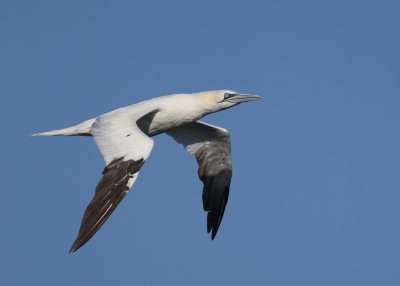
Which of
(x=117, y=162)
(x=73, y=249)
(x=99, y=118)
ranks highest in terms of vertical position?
(x=99, y=118)

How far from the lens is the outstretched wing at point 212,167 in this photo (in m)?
18.3

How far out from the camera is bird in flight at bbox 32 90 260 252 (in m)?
12.5

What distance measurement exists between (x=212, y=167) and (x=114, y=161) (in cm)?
545

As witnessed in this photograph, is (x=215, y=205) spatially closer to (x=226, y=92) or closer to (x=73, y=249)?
(x=226, y=92)

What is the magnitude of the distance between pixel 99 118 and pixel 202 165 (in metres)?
4.05

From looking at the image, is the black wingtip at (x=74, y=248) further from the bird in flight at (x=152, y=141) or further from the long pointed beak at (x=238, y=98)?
the long pointed beak at (x=238, y=98)

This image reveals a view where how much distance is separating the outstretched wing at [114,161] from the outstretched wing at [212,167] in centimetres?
352

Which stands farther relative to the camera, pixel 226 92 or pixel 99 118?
pixel 226 92

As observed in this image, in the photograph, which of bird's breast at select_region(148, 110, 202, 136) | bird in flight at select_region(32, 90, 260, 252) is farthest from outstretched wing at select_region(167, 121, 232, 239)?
bird's breast at select_region(148, 110, 202, 136)

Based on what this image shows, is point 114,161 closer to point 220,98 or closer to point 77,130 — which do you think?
point 77,130

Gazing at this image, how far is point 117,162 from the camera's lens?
43.4 ft

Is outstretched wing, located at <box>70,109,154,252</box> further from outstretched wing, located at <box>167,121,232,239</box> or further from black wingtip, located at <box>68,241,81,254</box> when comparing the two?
outstretched wing, located at <box>167,121,232,239</box>

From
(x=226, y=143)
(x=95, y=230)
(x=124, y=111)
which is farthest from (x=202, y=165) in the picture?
(x=95, y=230)

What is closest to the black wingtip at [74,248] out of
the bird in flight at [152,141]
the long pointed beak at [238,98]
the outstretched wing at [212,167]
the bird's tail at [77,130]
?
the bird in flight at [152,141]
